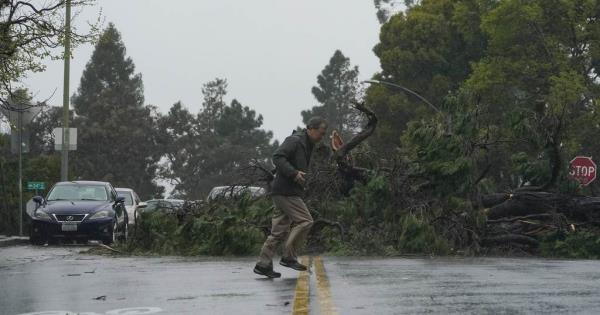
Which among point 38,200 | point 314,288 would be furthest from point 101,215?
point 314,288

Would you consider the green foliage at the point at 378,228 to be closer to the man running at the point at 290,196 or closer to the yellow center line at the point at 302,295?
the yellow center line at the point at 302,295

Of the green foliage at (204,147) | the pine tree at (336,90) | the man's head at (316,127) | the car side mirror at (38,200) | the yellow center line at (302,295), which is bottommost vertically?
the yellow center line at (302,295)

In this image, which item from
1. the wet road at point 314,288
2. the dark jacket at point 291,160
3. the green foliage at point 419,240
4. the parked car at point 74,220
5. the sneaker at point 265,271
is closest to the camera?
the wet road at point 314,288

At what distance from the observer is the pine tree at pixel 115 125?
8519 cm

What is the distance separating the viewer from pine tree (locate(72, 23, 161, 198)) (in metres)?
85.2

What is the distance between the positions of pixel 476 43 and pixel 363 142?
112 feet

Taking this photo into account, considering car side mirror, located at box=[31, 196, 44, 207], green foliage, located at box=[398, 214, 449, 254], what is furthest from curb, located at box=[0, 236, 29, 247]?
green foliage, located at box=[398, 214, 449, 254]

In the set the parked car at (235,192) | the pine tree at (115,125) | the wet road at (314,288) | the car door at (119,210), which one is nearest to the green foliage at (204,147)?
the pine tree at (115,125)

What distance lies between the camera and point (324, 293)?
31.0ft

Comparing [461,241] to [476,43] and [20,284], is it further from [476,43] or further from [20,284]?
[476,43]

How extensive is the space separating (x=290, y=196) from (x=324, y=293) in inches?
93.6

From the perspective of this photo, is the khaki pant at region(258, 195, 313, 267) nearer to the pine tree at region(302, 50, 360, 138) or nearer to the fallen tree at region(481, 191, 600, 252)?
the fallen tree at region(481, 191, 600, 252)

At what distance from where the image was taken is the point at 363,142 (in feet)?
63.6

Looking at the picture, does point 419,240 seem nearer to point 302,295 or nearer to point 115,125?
point 302,295
